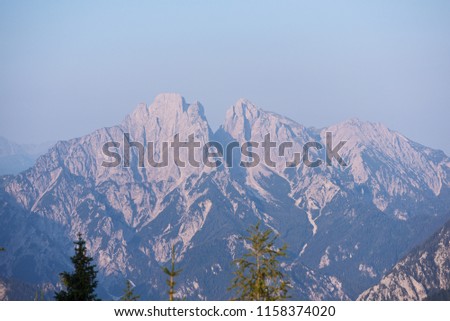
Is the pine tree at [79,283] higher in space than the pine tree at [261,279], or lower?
lower

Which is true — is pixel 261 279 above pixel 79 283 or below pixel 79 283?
above

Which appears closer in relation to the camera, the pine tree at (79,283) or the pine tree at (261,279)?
the pine tree at (261,279)

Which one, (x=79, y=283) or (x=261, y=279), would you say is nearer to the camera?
(x=261, y=279)

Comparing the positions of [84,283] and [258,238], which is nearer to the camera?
[258,238]

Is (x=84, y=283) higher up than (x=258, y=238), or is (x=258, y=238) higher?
(x=258, y=238)

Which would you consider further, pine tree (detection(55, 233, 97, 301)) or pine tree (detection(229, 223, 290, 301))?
pine tree (detection(55, 233, 97, 301))

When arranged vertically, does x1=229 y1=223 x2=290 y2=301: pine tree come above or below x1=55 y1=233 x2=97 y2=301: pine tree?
above
